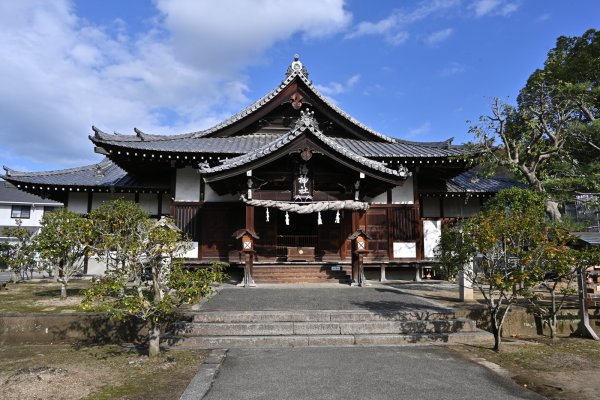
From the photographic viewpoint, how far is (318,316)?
29.2 ft

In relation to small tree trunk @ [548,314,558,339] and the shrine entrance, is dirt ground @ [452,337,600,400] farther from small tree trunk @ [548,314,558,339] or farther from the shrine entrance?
the shrine entrance

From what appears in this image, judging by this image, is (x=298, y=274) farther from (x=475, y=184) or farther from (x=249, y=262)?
(x=475, y=184)

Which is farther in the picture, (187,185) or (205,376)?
(187,185)

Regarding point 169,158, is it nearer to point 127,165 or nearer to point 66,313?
point 127,165

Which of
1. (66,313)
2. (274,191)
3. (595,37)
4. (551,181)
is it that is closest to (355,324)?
(66,313)

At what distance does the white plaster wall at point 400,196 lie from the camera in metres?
17.2

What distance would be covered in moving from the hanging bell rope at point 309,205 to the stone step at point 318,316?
5.63 m

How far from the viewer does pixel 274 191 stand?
15.1m

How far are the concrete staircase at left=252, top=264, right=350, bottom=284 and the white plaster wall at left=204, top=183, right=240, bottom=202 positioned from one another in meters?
3.15

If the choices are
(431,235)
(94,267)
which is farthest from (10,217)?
(431,235)

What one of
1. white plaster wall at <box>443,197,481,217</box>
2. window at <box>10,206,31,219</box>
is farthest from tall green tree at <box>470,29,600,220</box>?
window at <box>10,206,31,219</box>

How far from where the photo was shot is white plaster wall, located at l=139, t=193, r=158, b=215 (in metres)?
17.6

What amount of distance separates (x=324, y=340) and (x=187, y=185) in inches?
421

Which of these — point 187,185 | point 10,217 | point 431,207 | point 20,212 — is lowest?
point 431,207
